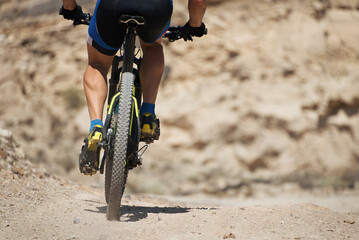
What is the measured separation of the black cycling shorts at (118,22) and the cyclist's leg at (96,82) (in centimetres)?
8

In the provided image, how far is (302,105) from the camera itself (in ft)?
29.8

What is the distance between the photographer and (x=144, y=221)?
2697 mm

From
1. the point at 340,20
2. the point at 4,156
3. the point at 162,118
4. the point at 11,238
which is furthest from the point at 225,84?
the point at 11,238

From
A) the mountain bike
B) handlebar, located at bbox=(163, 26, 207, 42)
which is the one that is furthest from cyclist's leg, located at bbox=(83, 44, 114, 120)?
handlebar, located at bbox=(163, 26, 207, 42)

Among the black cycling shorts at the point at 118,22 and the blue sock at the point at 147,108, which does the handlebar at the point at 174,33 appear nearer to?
the black cycling shorts at the point at 118,22

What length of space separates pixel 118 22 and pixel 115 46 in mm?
211

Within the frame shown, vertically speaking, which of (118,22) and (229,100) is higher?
(229,100)

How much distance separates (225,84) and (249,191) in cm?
223

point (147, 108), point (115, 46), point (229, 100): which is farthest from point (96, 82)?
point (229, 100)

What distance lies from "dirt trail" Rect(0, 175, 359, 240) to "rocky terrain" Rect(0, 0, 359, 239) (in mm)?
5445

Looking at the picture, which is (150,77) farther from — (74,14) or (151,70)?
(74,14)

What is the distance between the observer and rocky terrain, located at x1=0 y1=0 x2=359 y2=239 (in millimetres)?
8883

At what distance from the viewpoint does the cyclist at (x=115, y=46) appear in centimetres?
250

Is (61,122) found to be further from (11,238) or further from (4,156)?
(11,238)
